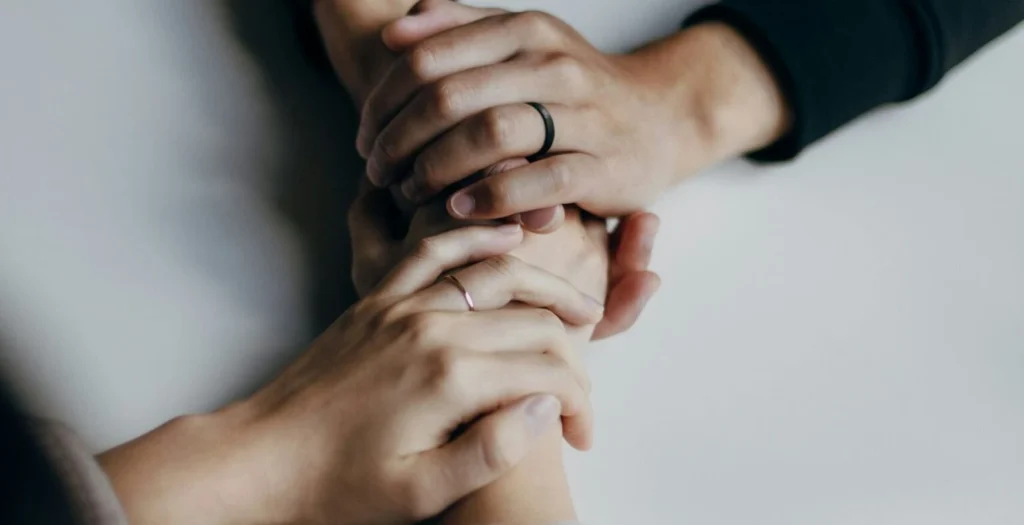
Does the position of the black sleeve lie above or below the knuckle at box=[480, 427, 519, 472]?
above

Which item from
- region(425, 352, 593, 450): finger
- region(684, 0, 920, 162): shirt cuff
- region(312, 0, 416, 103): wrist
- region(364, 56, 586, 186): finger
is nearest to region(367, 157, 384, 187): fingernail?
region(364, 56, 586, 186): finger

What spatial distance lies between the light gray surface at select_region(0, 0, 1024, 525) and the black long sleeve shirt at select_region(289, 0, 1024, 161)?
4 cm

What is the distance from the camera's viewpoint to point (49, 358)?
0.67m

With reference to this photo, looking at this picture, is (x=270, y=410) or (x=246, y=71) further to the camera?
(x=246, y=71)

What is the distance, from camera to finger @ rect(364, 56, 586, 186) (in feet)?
2.32

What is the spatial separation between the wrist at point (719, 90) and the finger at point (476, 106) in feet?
0.43

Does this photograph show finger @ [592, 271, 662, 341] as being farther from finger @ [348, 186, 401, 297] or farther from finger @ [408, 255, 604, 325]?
finger @ [348, 186, 401, 297]

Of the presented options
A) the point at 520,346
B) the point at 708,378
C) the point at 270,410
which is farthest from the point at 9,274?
the point at 708,378

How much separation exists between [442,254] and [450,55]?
0.17 meters

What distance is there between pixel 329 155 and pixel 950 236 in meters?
0.58

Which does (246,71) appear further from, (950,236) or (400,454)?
(950,236)

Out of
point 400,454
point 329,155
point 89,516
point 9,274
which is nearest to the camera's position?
point 89,516

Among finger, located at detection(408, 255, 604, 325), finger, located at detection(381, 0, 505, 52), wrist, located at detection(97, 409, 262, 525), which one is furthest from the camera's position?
finger, located at detection(381, 0, 505, 52)

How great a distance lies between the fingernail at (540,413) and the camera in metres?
0.60
